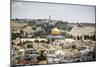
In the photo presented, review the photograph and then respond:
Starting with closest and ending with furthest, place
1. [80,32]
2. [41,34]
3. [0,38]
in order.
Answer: [0,38] → [41,34] → [80,32]

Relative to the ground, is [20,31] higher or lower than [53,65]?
higher

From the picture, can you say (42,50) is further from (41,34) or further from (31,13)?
(31,13)

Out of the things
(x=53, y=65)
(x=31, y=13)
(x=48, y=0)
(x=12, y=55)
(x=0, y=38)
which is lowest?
(x=53, y=65)

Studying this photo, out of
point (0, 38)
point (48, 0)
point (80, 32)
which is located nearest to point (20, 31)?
point (0, 38)

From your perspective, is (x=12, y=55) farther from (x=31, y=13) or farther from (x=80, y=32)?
(x=80, y=32)

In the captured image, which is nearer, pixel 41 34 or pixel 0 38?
pixel 0 38

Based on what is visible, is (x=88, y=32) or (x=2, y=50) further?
(x=88, y=32)

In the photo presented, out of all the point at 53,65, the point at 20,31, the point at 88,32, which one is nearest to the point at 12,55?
the point at 20,31

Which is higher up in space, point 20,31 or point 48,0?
point 48,0

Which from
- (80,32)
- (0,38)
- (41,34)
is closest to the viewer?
(0,38)
